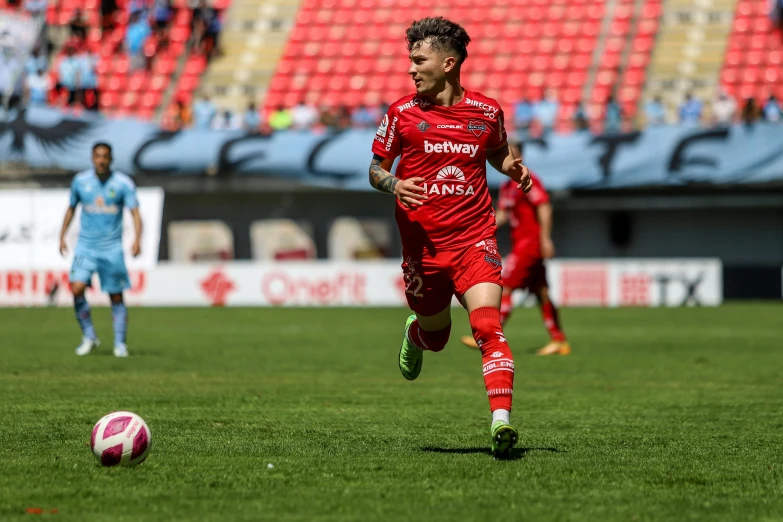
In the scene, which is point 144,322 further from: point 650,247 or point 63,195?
point 650,247

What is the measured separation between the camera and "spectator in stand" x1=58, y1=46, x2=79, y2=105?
31.8m

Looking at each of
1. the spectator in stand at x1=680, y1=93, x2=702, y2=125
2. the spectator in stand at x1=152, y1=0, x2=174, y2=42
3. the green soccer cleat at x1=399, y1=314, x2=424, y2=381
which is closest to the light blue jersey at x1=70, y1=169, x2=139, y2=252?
the green soccer cleat at x1=399, y1=314, x2=424, y2=381

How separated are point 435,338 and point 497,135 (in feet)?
4.15

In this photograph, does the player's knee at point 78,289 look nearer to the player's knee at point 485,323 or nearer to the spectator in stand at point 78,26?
Result: the player's knee at point 485,323

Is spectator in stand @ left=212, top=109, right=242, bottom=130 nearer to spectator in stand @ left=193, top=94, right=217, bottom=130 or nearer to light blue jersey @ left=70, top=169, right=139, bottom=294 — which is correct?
spectator in stand @ left=193, top=94, right=217, bottom=130

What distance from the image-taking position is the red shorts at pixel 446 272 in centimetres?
730

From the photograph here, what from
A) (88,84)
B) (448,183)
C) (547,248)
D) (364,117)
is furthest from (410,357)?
(88,84)

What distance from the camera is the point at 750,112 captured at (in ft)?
86.9

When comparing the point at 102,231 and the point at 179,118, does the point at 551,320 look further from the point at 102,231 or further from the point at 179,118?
the point at 179,118

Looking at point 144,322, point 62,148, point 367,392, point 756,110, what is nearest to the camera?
point 367,392

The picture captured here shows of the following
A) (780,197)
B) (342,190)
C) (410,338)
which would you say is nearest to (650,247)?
(780,197)

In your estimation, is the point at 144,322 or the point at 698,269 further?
Result: the point at 698,269

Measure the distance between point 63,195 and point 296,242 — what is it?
5.60 m

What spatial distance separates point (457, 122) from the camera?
736 cm
